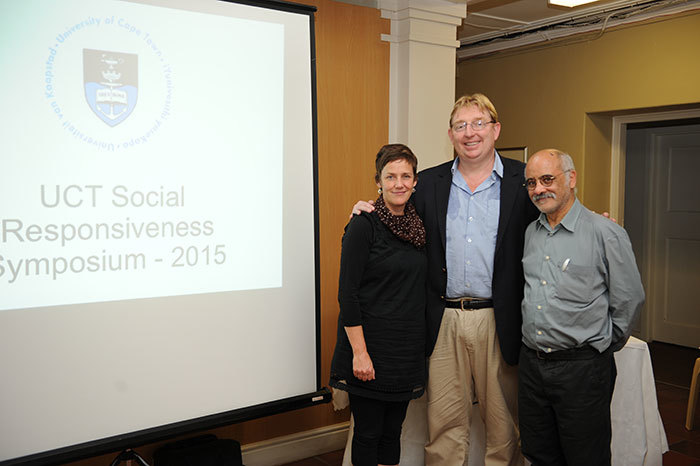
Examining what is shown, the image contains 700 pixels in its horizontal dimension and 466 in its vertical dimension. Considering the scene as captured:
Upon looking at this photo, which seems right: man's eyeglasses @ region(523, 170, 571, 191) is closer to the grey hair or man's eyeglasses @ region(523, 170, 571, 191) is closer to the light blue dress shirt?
the grey hair

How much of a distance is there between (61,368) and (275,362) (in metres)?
0.86

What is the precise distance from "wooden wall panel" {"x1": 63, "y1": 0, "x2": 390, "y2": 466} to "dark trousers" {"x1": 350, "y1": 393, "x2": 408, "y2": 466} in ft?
3.00

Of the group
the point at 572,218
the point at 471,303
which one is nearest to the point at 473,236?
the point at 471,303

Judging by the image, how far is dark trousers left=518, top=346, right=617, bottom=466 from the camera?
2252 millimetres

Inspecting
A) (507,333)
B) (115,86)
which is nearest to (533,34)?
(507,333)

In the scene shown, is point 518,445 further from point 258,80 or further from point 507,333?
point 258,80

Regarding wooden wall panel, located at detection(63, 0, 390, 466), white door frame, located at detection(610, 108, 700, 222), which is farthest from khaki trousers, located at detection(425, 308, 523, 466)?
white door frame, located at detection(610, 108, 700, 222)

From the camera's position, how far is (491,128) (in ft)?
7.98

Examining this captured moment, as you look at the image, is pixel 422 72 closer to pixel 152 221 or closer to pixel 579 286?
pixel 579 286

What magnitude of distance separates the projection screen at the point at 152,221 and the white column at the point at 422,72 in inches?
38.0

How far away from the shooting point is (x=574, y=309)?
2.23 m

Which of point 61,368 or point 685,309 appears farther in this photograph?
point 685,309

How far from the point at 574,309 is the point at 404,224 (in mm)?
679

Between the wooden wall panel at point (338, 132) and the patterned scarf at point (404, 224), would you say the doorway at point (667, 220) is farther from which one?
the patterned scarf at point (404, 224)
